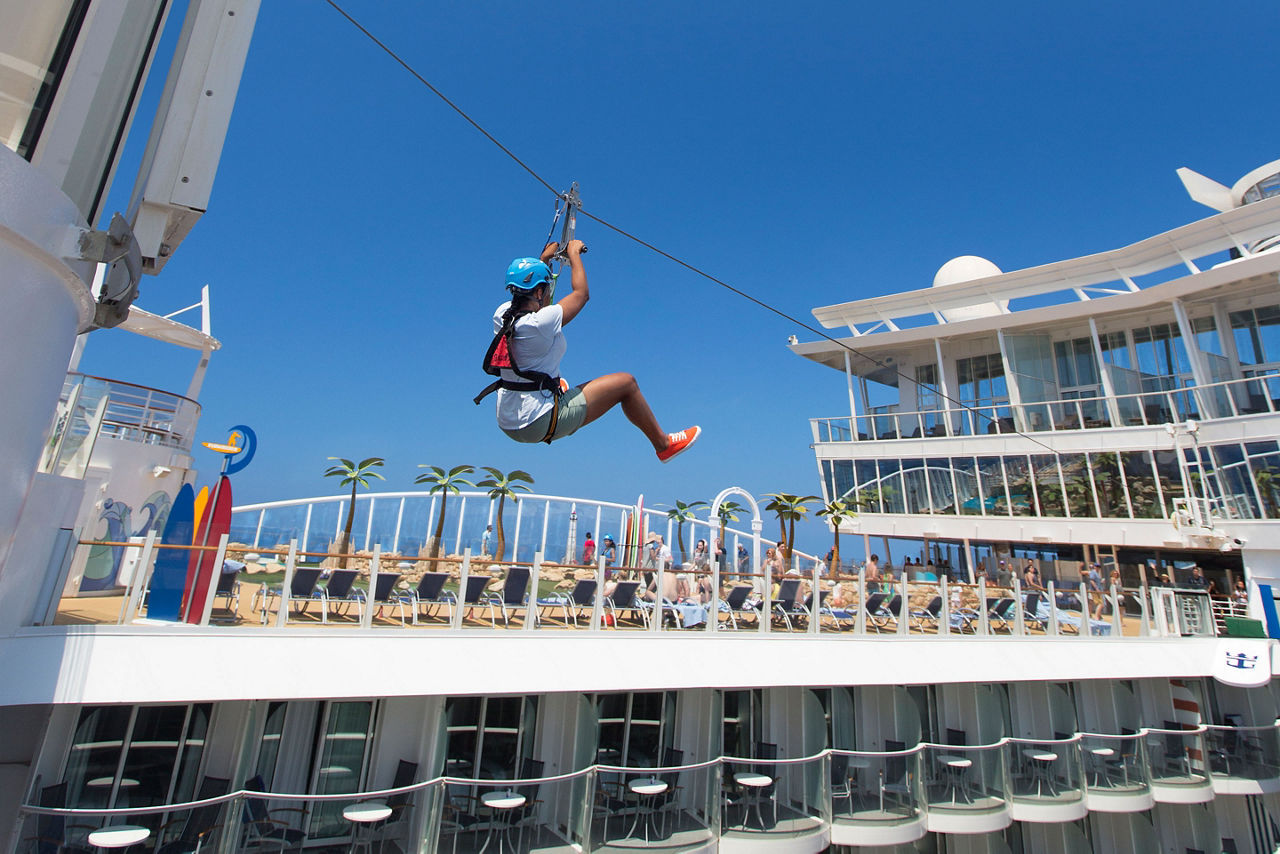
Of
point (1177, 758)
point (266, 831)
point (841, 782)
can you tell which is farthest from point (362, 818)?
point (1177, 758)

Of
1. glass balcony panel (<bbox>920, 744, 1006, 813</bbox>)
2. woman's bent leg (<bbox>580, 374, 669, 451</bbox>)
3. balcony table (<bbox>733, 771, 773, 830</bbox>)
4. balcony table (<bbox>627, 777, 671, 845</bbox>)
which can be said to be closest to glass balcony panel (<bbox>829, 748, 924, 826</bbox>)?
glass balcony panel (<bbox>920, 744, 1006, 813</bbox>)

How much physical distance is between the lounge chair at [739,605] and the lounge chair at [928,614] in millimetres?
2906

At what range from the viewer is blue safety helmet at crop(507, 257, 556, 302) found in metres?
3.70

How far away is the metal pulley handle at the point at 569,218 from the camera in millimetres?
4363

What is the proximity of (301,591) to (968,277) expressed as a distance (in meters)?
25.7

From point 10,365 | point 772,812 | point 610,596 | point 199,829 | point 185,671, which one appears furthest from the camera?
point 610,596

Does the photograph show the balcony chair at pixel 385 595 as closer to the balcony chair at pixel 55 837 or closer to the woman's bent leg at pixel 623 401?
the balcony chair at pixel 55 837

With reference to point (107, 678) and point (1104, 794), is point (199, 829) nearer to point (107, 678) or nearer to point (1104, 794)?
point (107, 678)

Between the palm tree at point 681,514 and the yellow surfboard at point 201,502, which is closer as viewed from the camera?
the yellow surfboard at point 201,502

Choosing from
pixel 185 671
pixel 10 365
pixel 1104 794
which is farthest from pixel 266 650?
pixel 1104 794

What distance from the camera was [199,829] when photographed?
5.51 meters

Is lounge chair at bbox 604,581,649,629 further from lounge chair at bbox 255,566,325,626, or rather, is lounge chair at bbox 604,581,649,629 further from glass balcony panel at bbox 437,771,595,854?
lounge chair at bbox 255,566,325,626

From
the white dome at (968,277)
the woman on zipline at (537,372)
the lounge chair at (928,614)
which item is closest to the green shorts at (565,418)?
the woman on zipline at (537,372)

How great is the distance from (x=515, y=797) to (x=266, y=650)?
3028mm
